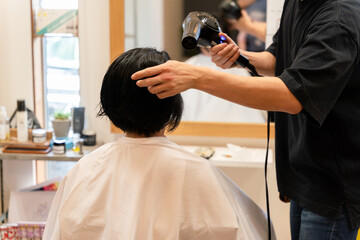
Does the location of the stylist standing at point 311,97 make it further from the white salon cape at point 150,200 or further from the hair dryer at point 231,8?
the hair dryer at point 231,8

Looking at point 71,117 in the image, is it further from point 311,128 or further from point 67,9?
point 311,128

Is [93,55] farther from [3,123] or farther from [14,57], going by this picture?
[3,123]

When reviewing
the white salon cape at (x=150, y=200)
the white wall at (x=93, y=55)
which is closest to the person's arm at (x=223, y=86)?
the white salon cape at (x=150, y=200)

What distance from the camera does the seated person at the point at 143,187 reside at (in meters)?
1.31

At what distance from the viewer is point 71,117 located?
2672mm

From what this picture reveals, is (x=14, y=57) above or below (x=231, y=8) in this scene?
below

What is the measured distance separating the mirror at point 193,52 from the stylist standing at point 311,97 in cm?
90

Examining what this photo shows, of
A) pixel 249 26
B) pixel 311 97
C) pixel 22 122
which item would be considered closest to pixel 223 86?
pixel 311 97

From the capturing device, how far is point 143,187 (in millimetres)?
1336

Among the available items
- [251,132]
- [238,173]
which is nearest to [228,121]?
[251,132]

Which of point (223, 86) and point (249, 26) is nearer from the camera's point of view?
point (223, 86)

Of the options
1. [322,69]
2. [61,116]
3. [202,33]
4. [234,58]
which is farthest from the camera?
[61,116]

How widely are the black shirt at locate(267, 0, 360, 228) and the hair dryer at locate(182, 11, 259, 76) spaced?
143 mm

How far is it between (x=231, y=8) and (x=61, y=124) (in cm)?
118
